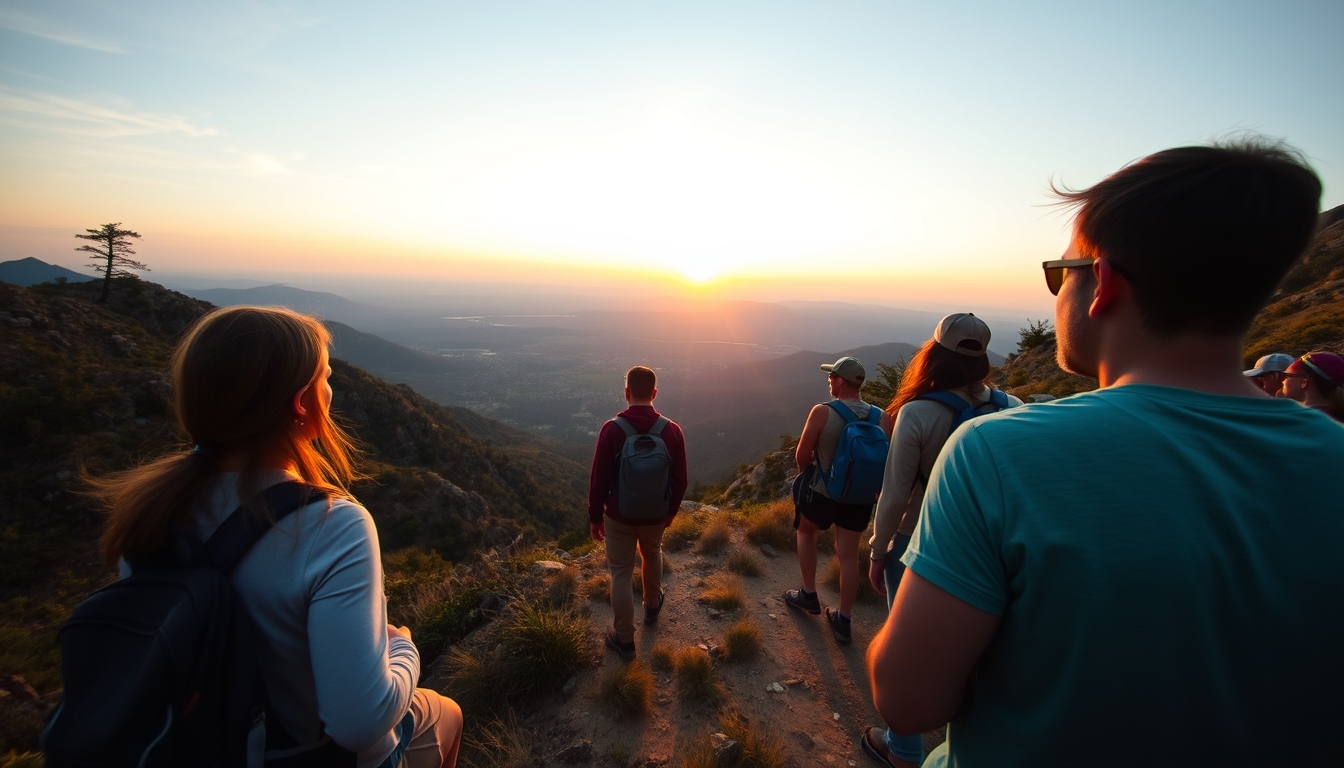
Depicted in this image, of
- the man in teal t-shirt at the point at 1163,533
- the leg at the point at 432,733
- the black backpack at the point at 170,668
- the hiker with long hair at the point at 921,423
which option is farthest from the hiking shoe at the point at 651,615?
the man in teal t-shirt at the point at 1163,533

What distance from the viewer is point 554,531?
29.6 metres

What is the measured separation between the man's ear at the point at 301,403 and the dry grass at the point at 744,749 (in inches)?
113

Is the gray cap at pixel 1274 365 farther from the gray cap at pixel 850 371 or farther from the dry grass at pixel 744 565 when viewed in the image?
the dry grass at pixel 744 565

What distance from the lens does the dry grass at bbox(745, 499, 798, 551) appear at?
6168 millimetres

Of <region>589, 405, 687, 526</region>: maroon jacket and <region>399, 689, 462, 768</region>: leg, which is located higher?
<region>589, 405, 687, 526</region>: maroon jacket

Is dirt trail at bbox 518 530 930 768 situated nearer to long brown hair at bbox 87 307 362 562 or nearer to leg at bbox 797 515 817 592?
leg at bbox 797 515 817 592

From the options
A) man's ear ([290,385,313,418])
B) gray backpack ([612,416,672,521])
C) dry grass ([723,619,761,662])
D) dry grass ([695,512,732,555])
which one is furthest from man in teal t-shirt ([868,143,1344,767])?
dry grass ([695,512,732,555])

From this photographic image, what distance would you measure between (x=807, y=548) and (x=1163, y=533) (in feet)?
11.5

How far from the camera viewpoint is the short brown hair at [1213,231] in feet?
2.68

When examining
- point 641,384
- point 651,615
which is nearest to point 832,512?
point 641,384

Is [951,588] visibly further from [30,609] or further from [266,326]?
[30,609]

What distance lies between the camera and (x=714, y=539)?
6.04m

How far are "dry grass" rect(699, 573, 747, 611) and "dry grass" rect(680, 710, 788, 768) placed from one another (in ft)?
4.80

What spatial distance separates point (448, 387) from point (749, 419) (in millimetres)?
73042
